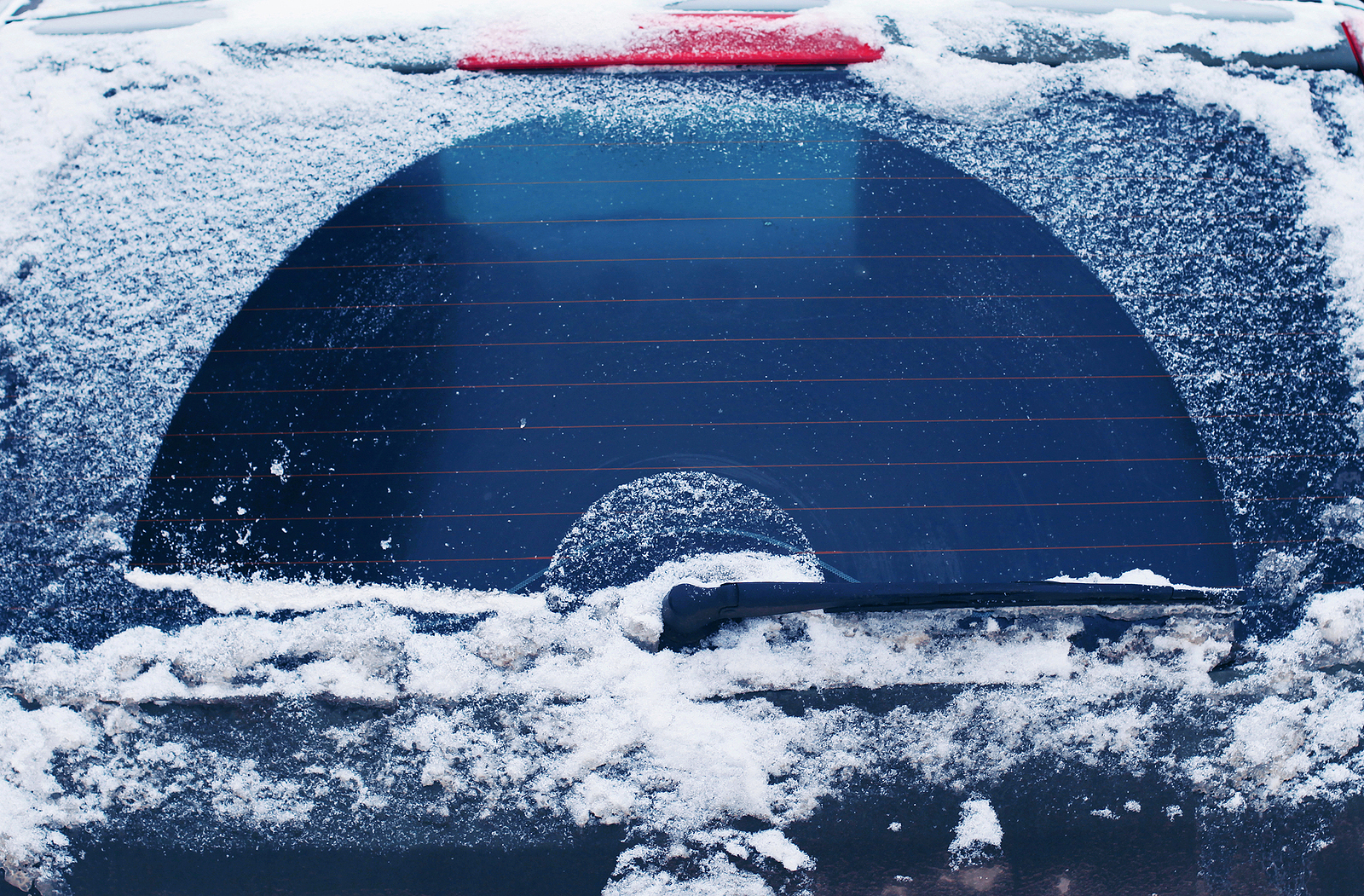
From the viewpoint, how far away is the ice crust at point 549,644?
52.8 inches

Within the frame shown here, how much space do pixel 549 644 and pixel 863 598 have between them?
50 cm

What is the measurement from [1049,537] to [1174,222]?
664 millimetres

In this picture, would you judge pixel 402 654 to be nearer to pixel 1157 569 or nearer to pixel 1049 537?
pixel 1049 537

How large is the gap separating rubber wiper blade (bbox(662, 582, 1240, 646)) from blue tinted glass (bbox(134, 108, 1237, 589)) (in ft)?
0.12

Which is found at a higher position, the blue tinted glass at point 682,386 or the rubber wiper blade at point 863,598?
the blue tinted glass at point 682,386

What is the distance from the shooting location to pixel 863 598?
1344mm

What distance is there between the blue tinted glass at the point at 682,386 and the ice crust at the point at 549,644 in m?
0.07

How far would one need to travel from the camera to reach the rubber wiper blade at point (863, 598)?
134 centimetres

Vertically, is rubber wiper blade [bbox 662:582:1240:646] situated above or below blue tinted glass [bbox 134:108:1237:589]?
below

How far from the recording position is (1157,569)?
4.55 ft

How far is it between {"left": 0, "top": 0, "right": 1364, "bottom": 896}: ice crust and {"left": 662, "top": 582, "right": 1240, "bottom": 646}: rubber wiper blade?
36 millimetres

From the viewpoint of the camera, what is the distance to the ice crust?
1.34 meters

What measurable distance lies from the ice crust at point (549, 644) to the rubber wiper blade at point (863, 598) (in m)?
0.04

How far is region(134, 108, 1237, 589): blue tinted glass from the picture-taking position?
1.39 m
